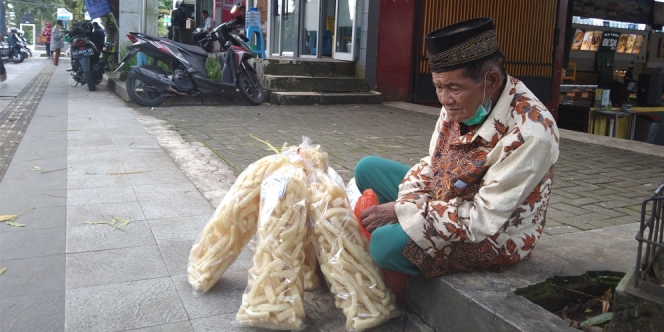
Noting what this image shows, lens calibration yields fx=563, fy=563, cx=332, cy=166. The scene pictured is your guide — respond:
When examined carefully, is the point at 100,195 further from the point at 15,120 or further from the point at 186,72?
the point at 186,72

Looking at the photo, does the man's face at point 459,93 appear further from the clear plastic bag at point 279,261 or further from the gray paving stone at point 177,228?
the gray paving stone at point 177,228

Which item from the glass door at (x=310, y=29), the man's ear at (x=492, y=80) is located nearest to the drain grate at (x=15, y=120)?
the man's ear at (x=492, y=80)

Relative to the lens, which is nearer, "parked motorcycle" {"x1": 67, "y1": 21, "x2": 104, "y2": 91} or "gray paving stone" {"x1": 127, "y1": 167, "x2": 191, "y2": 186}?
"gray paving stone" {"x1": 127, "y1": 167, "x2": 191, "y2": 186}

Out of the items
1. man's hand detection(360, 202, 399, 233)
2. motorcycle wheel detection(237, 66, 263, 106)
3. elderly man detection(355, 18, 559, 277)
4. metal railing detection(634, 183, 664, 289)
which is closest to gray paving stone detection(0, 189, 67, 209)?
man's hand detection(360, 202, 399, 233)

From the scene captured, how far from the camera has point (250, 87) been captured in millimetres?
9828

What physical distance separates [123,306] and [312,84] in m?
8.38

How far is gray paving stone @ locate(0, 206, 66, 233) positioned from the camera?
339 cm

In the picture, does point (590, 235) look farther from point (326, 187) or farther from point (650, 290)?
point (326, 187)

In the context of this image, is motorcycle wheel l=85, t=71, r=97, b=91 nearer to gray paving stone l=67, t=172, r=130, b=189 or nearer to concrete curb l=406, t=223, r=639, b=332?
gray paving stone l=67, t=172, r=130, b=189

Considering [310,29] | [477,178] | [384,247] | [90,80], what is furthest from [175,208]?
[310,29]

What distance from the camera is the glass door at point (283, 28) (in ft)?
45.5

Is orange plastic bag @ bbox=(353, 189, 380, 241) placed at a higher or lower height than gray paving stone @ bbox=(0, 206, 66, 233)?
higher

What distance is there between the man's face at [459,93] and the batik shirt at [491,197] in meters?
0.08

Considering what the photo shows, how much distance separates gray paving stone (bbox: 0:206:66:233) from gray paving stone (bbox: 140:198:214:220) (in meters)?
0.51
